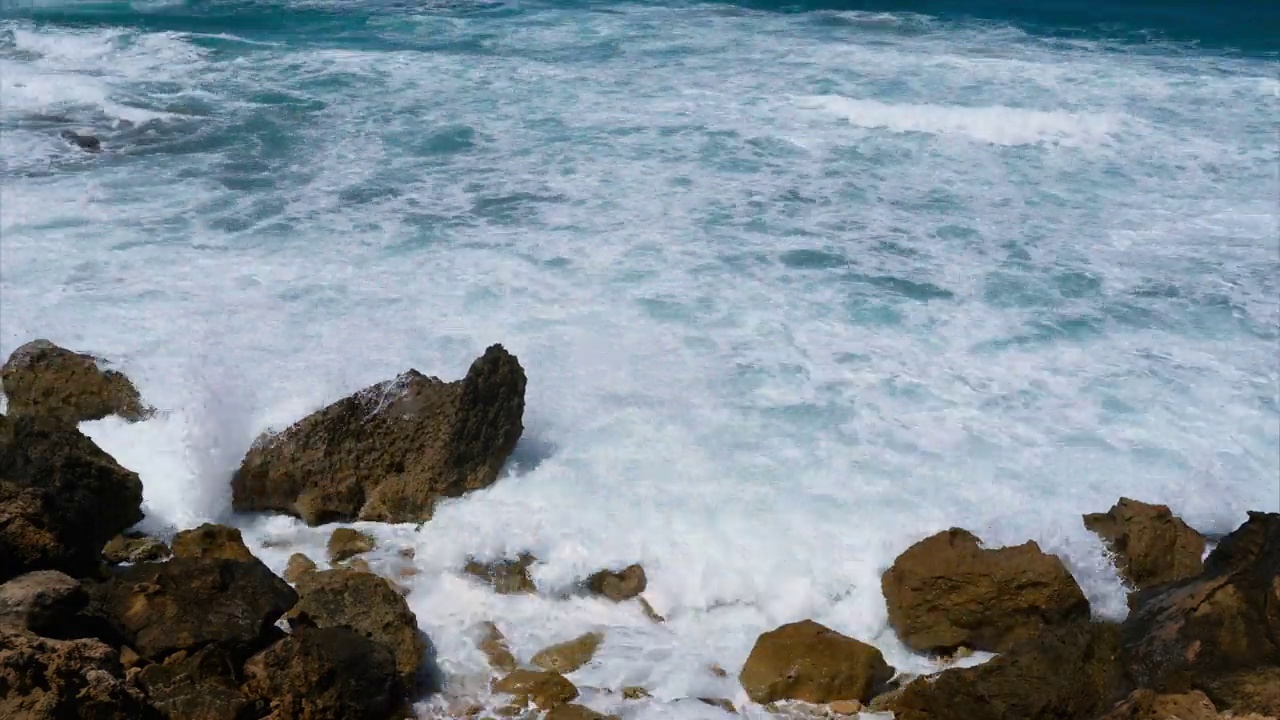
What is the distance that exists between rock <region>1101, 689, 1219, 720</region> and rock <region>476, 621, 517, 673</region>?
3.16 m

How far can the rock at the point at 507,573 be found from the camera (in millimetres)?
7148

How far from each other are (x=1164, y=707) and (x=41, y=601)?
4.91 m

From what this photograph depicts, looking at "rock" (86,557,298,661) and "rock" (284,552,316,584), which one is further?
"rock" (284,552,316,584)

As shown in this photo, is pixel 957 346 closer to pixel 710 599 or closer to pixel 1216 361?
pixel 1216 361

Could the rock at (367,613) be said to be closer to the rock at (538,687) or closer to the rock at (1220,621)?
the rock at (538,687)

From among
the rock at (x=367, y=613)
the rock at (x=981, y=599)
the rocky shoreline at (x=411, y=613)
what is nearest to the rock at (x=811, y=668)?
the rocky shoreline at (x=411, y=613)

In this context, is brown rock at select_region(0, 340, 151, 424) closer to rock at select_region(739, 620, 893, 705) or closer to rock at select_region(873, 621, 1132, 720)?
rock at select_region(739, 620, 893, 705)

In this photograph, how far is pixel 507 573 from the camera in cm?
726

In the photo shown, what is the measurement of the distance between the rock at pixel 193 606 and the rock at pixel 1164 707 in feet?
13.0

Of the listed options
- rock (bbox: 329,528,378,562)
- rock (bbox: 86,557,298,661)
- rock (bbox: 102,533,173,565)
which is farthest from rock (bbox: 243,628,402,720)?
rock (bbox: 102,533,173,565)

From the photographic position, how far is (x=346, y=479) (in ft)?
25.6

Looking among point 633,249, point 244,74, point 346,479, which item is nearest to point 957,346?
point 633,249

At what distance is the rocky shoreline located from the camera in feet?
17.1

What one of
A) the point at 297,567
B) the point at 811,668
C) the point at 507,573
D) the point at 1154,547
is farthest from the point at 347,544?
the point at 1154,547
